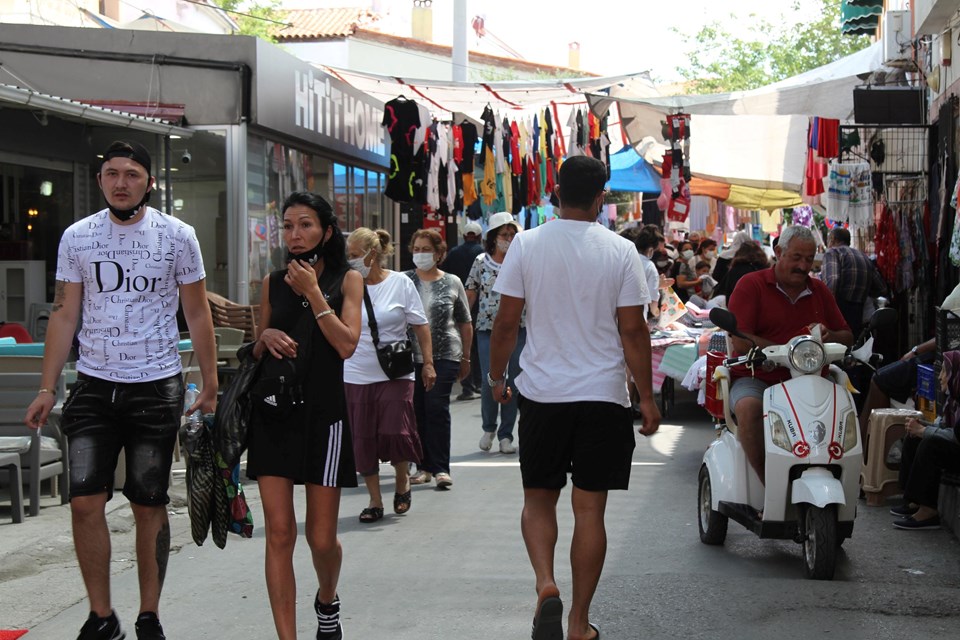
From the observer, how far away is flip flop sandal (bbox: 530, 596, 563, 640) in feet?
16.0

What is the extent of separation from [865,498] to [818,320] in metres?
2.31

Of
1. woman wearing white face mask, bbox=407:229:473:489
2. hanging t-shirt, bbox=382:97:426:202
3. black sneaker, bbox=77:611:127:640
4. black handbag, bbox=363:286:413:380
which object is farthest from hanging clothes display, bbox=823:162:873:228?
black sneaker, bbox=77:611:127:640

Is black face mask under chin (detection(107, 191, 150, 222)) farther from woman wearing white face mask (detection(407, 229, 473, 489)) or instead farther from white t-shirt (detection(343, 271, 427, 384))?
woman wearing white face mask (detection(407, 229, 473, 489))

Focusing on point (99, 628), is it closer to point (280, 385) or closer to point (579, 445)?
point (280, 385)

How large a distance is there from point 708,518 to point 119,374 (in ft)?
12.0

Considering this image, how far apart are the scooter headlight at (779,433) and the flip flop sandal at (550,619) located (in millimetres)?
2039

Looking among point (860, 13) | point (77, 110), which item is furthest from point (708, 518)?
point (860, 13)

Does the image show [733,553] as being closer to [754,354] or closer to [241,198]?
[754,354]

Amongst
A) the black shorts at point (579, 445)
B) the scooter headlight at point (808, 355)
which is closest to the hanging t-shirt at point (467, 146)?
the scooter headlight at point (808, 355)

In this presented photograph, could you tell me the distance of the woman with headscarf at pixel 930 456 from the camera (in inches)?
290

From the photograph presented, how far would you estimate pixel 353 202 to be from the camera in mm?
19141

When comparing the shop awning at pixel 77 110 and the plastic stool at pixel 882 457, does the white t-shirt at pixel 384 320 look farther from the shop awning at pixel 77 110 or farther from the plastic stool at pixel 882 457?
the shop awning at pixel 77 110

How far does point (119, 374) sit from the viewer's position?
505 cm

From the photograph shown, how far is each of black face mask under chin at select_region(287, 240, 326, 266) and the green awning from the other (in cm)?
1390
